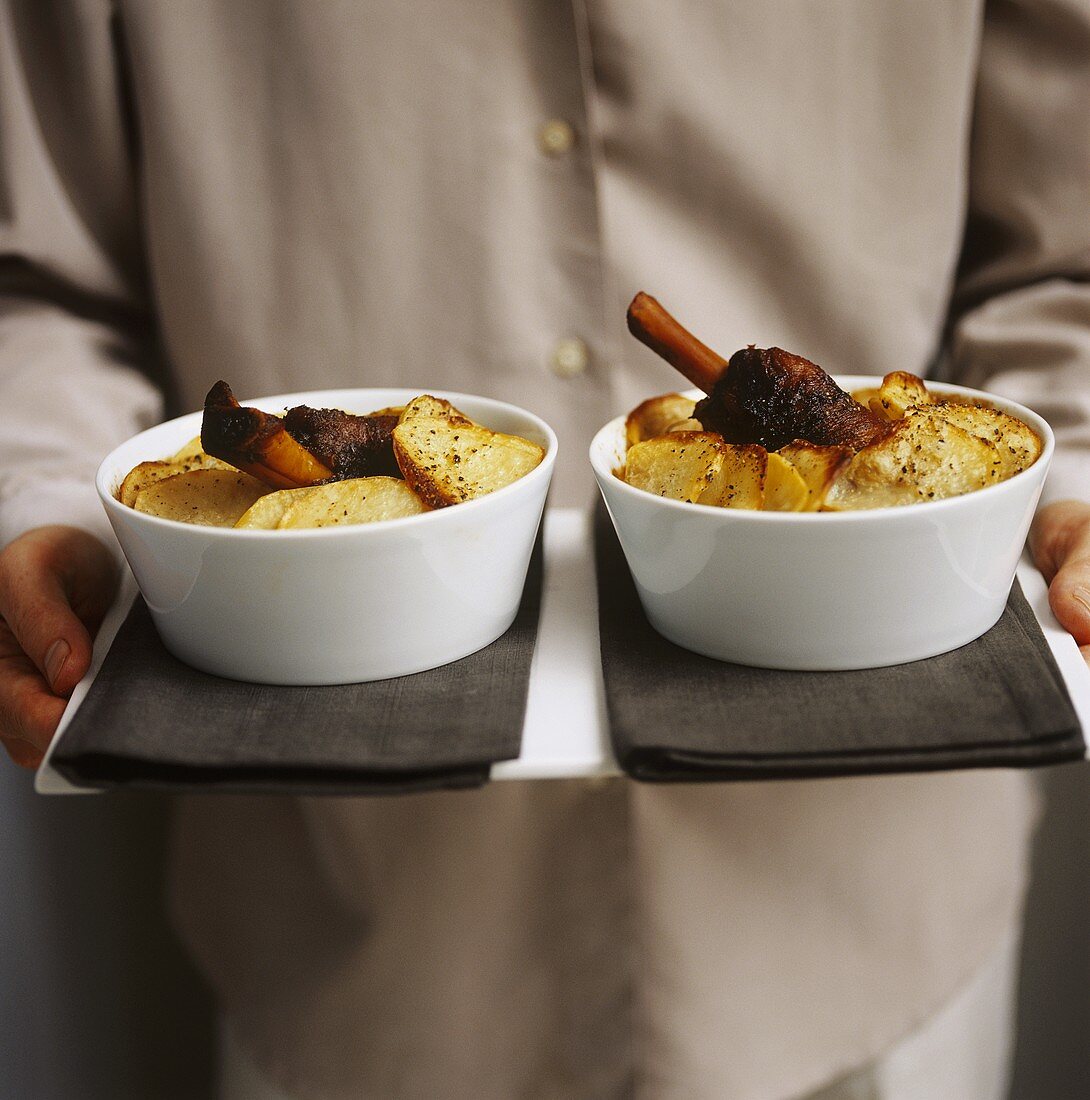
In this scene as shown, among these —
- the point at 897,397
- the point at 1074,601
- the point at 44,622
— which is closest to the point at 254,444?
the point at 44,622

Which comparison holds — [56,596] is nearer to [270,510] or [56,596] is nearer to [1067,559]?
[270,510]

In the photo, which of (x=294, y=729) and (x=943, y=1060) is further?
(x=943, y=1060)

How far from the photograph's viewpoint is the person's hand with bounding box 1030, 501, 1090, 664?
0.79 metres

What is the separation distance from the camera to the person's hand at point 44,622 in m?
0.83

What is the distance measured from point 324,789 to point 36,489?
595mm

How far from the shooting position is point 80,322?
1.33m

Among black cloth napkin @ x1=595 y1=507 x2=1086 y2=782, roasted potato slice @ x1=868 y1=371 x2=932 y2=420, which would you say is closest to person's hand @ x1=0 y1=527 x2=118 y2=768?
black cloth napkin @ x1=595 y1=507 x2=1086 y2=782

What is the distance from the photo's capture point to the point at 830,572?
72cm

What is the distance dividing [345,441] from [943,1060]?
3.41 feet

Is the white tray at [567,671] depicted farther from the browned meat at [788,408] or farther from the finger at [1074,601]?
the browned meat at [788,408]

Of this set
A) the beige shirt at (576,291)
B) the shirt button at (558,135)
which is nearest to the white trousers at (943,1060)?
the beige shirt at (576,291)

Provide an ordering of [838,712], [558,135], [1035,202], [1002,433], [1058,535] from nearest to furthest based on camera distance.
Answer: [838,712] → [1002,433] → [1058,535] → [558,135] → [1035,202]

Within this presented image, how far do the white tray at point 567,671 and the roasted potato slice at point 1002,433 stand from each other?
0.41ft

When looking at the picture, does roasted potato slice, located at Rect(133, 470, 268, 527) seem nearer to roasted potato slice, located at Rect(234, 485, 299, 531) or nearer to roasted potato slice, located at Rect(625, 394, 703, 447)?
roasted potato slice, located at Rect(234, 485, 299, 531)
